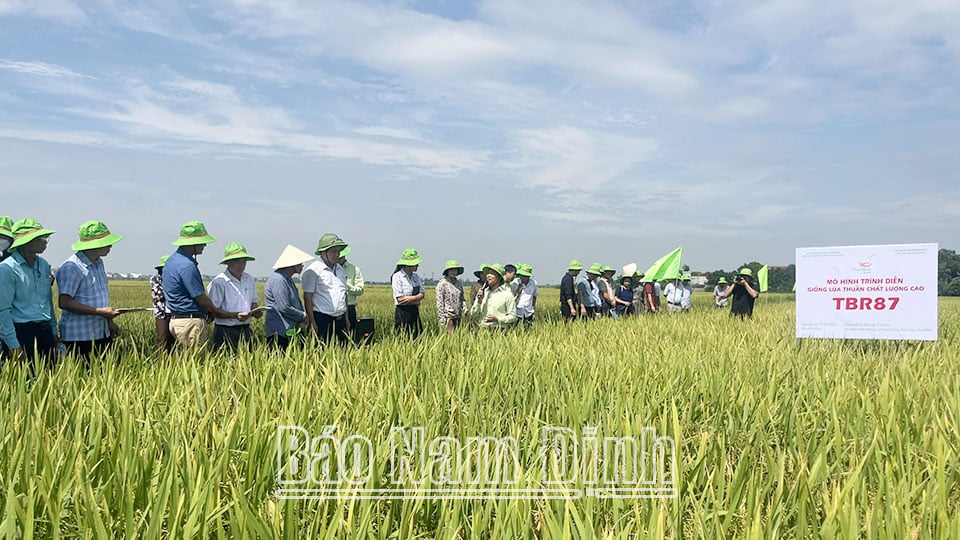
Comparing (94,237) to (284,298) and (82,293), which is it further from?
(284,298)

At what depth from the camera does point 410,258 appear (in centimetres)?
782

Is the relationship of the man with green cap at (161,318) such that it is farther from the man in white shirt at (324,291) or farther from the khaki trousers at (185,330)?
the man in white shirt at (324,291)

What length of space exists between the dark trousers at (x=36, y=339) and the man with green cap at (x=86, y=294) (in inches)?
4.0

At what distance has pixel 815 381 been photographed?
3.46 metres

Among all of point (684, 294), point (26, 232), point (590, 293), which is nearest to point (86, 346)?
point (26, 232)

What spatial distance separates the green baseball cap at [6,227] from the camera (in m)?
4.77

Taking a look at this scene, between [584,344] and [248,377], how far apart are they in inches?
121

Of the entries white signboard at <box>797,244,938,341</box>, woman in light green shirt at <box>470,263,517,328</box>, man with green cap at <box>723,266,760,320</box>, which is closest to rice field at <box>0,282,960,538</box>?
white signboard at <box>797,244,938,341</box>

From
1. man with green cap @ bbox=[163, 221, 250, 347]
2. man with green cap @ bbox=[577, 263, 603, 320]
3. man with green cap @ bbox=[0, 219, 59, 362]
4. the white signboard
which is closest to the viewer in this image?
man with green cap @ bbox=[0, 219, 59, 362]

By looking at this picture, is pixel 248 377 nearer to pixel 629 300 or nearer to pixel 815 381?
pixel 815 381

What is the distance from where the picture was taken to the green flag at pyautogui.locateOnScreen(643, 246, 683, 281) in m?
13.2

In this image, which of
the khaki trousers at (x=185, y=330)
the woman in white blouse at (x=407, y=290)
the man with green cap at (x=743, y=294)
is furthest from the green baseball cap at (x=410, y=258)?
the man with green cap at (x=743, y=294)

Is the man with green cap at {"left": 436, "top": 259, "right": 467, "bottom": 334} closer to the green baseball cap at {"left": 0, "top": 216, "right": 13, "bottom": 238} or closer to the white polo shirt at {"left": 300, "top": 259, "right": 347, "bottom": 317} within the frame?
the white polo shirt at {"left": 300, "top": 259, "right": 347, "bottom": 317}

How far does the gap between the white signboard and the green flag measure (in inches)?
288
